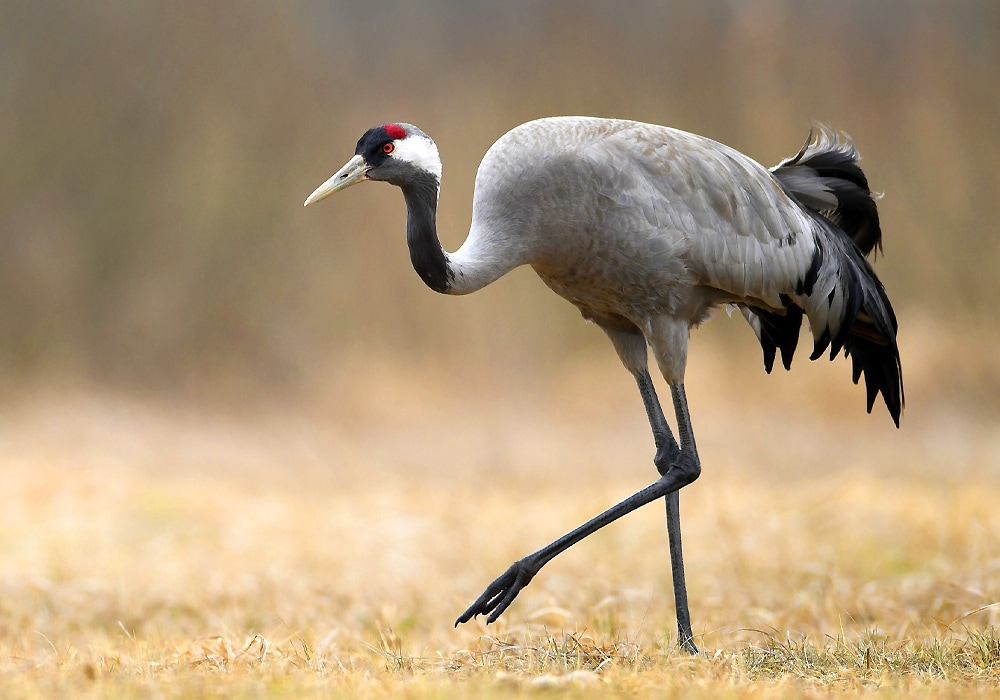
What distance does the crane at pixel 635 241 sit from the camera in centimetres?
341

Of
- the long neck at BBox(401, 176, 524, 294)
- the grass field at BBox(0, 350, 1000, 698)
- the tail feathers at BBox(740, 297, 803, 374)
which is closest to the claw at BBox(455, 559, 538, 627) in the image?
the grass field at BBox(0, 350, 1000, 698)

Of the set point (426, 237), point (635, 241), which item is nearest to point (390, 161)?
point (426, 237)

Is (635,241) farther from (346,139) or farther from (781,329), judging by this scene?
(346,139)

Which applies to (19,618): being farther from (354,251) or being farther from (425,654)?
(354,251)

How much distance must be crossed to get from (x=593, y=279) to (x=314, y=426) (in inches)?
252

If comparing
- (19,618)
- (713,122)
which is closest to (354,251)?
(713,122)

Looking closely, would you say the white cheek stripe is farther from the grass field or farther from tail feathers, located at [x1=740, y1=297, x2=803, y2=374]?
the grass field

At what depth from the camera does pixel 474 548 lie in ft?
20.2

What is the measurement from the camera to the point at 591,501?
23.5ft

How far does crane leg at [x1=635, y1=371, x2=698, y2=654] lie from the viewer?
353 cm

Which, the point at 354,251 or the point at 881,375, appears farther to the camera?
the point at 354,251

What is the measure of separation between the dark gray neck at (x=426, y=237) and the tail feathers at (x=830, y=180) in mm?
1398

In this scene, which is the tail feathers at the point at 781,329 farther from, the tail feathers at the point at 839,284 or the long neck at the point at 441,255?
the long neck at the point at 441,255

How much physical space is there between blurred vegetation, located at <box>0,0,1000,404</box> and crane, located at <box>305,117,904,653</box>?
5766 millimetres
